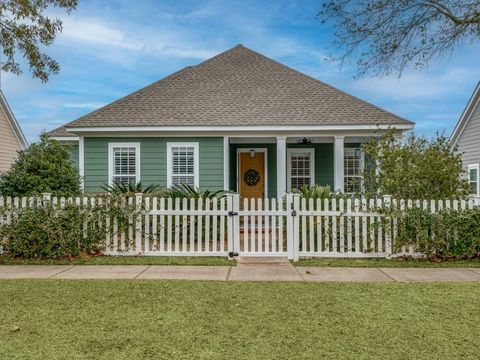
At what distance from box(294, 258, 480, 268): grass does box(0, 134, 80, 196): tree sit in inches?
227

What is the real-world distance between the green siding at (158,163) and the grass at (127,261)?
5148mm

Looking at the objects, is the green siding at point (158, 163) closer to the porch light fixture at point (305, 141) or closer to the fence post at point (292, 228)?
the porch light fixture at point (305, 141)

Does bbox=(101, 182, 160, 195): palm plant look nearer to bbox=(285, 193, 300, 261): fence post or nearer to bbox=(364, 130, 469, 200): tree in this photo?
bbox=(285, 193, 300, 261): fence post

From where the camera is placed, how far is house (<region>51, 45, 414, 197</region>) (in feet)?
43.0

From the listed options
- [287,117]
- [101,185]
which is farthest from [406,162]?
[101,185]

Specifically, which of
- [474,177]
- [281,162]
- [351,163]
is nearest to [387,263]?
[281,162]

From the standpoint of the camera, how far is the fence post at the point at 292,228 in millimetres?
8367

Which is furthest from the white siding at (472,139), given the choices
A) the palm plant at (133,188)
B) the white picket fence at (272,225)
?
the palm plant at (133,188)

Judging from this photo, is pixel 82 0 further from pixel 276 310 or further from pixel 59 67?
pixel 276 310

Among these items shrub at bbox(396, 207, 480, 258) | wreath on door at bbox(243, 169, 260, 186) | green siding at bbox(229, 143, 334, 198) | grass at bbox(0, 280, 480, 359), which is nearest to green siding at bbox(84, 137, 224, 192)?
green siding at bbox(229, 143, 334, 198)

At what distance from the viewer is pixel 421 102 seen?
16.5 meters

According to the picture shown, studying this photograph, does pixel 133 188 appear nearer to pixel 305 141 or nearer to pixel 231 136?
pixel 231 136

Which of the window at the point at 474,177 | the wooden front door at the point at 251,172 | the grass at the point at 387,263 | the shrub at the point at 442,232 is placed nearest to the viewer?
the grass at the point at 387,263

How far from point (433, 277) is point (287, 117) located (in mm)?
7590
